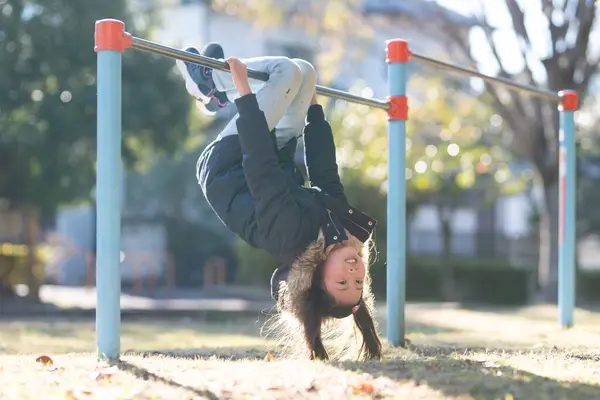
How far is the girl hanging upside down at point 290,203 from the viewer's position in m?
3.83

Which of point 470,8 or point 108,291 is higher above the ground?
point 470,8

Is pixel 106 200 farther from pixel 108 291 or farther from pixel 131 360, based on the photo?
pixel 131 360

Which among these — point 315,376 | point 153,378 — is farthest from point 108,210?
point 315,376

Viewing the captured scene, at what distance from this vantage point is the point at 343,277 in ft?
12.8

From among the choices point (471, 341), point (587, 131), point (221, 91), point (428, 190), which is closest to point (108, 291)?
point (221, 91)

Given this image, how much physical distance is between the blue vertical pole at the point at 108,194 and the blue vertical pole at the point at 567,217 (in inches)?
157

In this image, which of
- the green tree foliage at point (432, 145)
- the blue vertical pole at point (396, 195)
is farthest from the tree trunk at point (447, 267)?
the blue vertical pole at point (396, 195)

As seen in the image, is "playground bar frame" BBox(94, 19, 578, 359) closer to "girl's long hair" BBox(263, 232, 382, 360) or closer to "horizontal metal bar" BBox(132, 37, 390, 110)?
"horizontal metal bar" BBox(132, 37, 390, 110)

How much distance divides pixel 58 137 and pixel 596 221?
452 inches

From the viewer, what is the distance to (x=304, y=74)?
454cm

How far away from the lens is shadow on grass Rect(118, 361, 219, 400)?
2.97 meters

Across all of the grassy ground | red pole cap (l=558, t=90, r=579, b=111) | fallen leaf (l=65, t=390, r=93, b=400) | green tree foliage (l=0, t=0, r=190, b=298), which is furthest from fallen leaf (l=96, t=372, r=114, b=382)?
green tree foliage (l=0, t=0, r=190, b=298)

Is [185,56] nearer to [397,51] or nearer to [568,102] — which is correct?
[397,51]

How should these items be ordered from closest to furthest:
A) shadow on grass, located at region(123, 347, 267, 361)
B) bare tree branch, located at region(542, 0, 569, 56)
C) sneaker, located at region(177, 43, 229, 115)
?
1. shadow on grass, located at region(123, 347, 267, 361)
2. sneaker, located at region(177, 43, 229, 115)
3. bare tree branch, located at region(542, 0, 569, 56)
